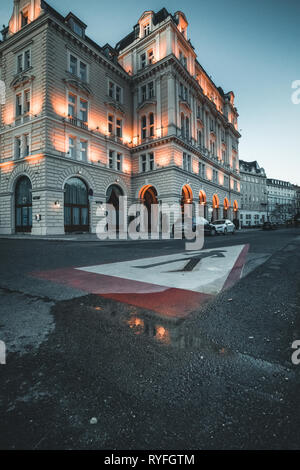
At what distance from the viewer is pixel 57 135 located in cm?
1956

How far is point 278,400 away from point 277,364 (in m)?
0.40

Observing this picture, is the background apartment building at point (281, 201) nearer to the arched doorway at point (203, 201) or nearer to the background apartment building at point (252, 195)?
the background apartment building at point (252, 195)

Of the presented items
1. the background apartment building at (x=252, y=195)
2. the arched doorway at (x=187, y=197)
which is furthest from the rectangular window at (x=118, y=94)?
the background apartment building at (x=252, y=195)

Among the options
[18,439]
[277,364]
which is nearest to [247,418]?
[277,364]

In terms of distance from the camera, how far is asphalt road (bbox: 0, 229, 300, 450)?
970 millimetres

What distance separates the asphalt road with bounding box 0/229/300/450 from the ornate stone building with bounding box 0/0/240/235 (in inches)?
742

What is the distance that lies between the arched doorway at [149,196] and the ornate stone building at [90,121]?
139 millimetres

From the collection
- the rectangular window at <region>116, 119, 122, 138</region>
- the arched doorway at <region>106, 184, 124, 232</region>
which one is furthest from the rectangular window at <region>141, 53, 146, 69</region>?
the arched doorway at <region>106, 184, 124, 232</region>

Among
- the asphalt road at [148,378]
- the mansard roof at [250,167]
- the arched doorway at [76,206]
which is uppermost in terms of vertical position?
the mansard roof at [250,167]

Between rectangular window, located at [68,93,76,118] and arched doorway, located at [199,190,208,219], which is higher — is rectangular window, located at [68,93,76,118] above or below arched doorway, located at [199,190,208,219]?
above

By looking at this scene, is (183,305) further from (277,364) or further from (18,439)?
(18,439)

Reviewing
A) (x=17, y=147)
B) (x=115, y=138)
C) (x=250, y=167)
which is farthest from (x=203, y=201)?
(x=250, y=167)

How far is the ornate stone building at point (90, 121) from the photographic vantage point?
19.4 meters

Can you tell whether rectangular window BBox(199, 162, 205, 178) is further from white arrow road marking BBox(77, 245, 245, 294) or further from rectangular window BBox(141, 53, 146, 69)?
white arrow road marking BBox(77, 245, 245, 294)
